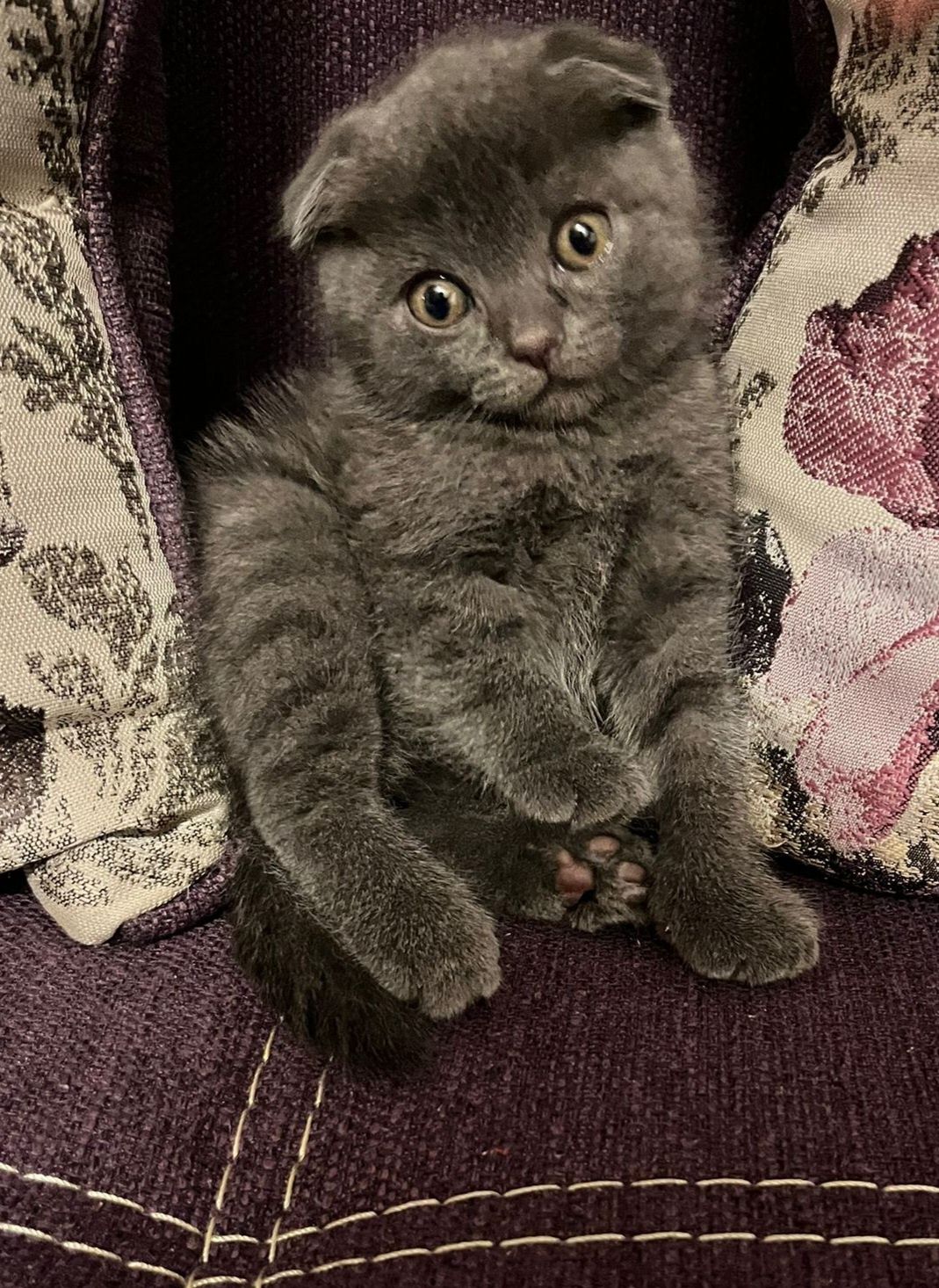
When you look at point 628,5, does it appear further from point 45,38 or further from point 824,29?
point 45,38

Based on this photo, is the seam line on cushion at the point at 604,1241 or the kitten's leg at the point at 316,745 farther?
the kitten's leg at the point at 316,745

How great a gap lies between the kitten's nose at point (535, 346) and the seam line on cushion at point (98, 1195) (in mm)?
650

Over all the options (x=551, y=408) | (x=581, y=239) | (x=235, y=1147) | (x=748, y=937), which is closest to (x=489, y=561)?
(x=551, y=408)

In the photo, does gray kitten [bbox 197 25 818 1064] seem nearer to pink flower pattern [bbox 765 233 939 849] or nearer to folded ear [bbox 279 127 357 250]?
folded ear [bbox 279 127 357 250]

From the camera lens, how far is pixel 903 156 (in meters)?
0.77

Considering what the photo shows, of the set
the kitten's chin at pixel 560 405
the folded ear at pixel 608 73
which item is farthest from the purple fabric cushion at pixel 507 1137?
the folded ear at pixel 608 73

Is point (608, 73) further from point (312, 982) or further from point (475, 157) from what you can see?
point (312, 982)

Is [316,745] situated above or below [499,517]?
below

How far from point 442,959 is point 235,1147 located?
0.65ft

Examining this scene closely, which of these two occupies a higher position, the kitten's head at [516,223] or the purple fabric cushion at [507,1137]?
the kitten's head at [516,223]

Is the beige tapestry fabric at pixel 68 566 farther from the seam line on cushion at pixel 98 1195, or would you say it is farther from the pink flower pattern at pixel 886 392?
the pink flower pattern at pixel 886 392

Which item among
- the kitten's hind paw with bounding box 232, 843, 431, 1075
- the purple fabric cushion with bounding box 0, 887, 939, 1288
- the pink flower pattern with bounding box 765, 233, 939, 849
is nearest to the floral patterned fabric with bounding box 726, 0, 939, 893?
the pink flower pattern with bounding box 765, 233, 939, 849

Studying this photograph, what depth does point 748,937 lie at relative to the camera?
76 centimetres

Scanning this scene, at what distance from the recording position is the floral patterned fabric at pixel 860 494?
744mm
